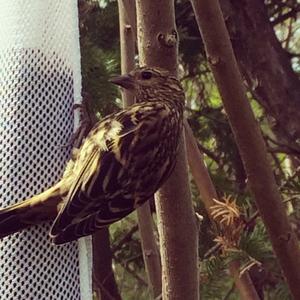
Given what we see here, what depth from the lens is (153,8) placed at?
2062 millimetres

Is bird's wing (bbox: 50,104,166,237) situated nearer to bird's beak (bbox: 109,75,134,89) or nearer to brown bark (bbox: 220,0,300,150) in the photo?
bird's beak (bbox: 109,75,134,89)

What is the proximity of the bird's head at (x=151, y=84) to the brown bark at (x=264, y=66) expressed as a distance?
69 cm

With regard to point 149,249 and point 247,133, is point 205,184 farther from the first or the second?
point 247,133

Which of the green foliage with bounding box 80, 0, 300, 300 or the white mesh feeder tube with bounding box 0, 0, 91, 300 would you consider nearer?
the white mesh feeder tube with bounding box 0, 0, 91, 300

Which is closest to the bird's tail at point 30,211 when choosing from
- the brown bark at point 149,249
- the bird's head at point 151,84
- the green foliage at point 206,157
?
the bird's head at point 151,84

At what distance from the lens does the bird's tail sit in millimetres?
2145

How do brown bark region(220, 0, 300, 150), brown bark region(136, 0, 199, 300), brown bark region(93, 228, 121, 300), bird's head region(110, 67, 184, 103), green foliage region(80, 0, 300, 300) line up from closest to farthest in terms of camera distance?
brown bark region(136, 0, 199, 300)
bird's head region(110, 67, 184, 103)
green foliage region(80, 0, 300, 300)
brown bark region(93, 228, 121, 300)
brown bark region(220, 0, 300, 150)

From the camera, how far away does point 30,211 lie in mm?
2146

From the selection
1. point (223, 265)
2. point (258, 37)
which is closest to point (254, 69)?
point (258, 37)

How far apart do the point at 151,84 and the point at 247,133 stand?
19.4 inches

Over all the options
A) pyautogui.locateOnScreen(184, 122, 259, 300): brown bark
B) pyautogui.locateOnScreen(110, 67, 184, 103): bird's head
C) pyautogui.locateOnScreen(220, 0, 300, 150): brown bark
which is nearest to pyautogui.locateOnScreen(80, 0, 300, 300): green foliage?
pyautogui.locateOnScreen(184, 122, 259, 300): brown bark

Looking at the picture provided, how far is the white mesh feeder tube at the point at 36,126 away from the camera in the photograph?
7.16 ft

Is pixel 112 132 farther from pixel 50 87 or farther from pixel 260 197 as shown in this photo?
pixel 260 197

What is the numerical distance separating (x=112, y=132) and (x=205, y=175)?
1.03ft
